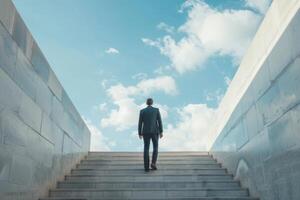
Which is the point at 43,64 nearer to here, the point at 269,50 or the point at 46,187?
the point at 46,187

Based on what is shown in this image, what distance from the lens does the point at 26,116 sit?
4.86 meters

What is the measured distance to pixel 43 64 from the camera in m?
5.76

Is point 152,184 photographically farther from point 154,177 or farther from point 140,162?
point 140,162

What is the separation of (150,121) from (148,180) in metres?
1.38

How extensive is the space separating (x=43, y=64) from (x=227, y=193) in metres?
3.83

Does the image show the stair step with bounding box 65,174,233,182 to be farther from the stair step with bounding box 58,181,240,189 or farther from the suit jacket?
the suit jacket

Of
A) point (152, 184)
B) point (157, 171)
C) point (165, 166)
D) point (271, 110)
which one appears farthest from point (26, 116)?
point (165, 166)

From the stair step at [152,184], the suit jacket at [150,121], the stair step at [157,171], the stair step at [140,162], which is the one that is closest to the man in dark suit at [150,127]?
the suit jacket at [150,121]

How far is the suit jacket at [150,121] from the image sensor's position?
7539 millimetres

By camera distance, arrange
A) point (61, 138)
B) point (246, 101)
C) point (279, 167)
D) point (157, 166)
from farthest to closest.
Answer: point (157, 166) → point (61, 138) → point (246, 101) → point (279, 167)

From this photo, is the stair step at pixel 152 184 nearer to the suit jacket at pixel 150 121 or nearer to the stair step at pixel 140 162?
the suit jacket at pixel 150 121

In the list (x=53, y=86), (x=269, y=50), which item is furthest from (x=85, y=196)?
(x=269, y=50)

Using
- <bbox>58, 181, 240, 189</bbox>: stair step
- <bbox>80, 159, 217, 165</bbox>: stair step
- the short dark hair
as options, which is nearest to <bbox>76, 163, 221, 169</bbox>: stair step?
<bbox>80, 159, 217, 165</bbox>: stair step

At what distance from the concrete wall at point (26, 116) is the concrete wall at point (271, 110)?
3.43 m
